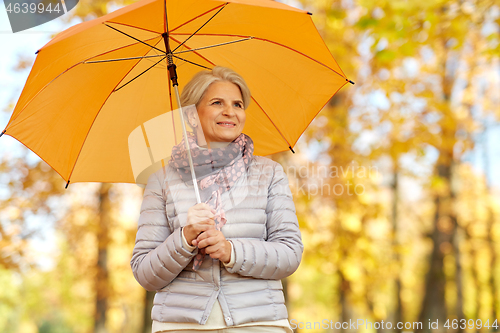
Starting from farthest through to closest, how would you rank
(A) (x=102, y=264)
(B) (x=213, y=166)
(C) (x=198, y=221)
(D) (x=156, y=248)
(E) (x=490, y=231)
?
(E) (x=490, y=231), (A) (x=102, y=264), (B) (x=213, y=166), (D) (x=156, y=248), (C) (x=198, y=221)

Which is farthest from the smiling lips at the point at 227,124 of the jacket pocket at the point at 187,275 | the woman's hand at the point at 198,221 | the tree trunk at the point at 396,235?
the tree trunk at the point at 396,235

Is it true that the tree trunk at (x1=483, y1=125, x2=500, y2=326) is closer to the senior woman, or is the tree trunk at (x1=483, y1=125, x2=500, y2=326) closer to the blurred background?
the blurred background

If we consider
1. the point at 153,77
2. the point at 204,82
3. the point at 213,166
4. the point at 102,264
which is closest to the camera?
the point at 213,166

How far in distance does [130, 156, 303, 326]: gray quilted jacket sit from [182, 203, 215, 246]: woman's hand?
0.20 feet

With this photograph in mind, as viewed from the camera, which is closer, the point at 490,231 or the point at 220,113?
the point at 220,113

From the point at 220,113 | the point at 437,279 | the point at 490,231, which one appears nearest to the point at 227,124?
the point at 220,113

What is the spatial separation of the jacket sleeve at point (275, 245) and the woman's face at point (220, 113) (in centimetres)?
32

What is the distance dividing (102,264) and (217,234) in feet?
28.6

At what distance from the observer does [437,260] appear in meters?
9.59


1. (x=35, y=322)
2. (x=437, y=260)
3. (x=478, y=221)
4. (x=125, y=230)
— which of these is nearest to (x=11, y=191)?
(x=125, y=230)

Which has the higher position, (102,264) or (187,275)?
(187,275)

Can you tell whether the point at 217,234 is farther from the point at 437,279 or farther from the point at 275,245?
the point at 437,279

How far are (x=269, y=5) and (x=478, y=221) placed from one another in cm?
1564

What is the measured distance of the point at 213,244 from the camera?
1926 mm
